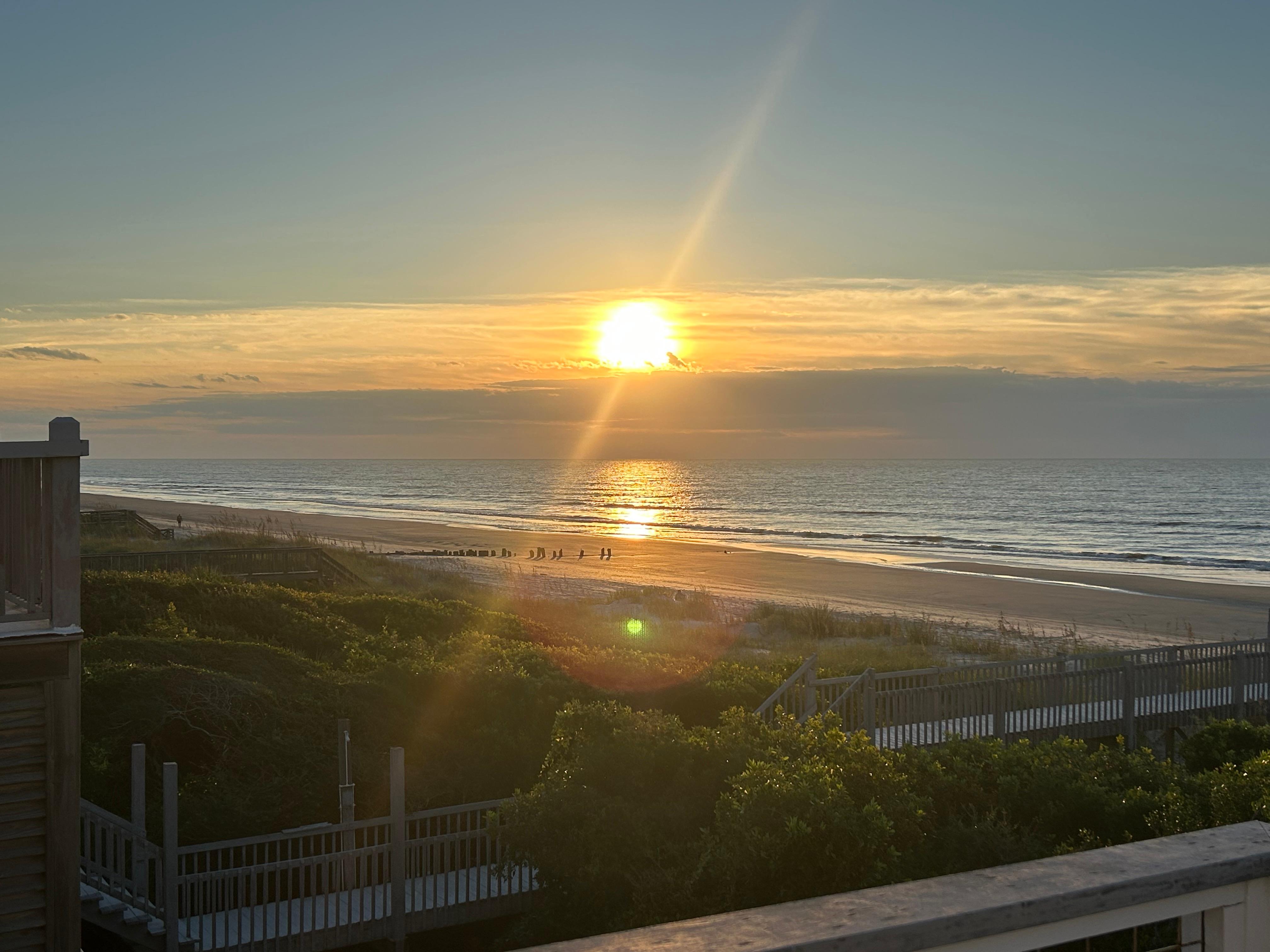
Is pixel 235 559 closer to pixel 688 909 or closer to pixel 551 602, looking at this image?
pixel 551 602

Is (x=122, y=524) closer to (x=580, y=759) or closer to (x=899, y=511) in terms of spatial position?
(x=580, y=759)

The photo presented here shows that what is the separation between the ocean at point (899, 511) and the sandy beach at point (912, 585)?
6353 millimetres

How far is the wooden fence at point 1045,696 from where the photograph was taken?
46.6ft

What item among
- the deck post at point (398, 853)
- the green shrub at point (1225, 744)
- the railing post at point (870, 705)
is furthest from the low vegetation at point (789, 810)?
the railing post at point (870, 705)

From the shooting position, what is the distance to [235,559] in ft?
95.2

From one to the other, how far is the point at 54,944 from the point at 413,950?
4378 millimetres

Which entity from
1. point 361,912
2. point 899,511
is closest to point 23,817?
point 361,912

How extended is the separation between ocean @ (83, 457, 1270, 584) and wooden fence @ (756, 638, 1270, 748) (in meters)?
40.9

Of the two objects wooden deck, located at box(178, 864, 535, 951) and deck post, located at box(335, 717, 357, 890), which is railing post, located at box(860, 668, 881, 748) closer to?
wooden deck, located at box(178, 864, 535, 951)

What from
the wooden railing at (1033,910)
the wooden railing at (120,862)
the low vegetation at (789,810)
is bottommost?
the wooden railing at (120,862)

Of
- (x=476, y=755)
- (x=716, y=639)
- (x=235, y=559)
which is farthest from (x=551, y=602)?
(x=476, y=755)

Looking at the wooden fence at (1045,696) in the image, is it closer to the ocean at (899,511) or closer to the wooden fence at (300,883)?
the wooden fence at (300,883)

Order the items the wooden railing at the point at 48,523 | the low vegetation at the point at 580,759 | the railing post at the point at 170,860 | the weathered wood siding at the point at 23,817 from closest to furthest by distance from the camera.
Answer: the wooden railing at the point at 48,523 → the weathered wood siding at the point at 23,817 → the low vegetation at the point at 580,759 → the railing post at the point at 170,860

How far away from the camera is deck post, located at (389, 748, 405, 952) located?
10.3 meters
